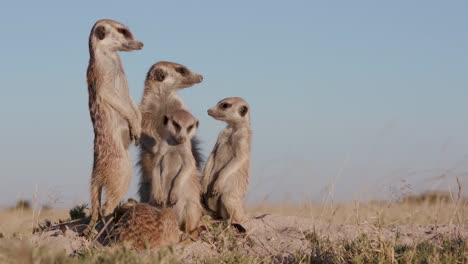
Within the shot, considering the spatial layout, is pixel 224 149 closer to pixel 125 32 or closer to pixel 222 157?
pixel 222 157

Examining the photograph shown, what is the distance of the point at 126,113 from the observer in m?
6.34

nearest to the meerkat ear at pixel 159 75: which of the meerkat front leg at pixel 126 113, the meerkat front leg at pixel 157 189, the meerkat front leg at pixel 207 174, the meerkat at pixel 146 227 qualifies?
the meerkat front leg at pixel 126 113

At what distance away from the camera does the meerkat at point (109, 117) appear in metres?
6.14

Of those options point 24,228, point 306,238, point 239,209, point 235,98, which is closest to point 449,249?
point 306,238

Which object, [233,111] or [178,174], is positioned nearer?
[178,174]

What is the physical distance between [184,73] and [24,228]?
7.29 ft

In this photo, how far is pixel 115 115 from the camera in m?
6.29

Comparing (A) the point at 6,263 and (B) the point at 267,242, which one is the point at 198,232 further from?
(A) the point at 6,263

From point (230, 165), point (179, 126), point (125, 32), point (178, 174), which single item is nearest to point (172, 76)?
point (125, 32)

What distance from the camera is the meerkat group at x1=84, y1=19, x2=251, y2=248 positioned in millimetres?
5867

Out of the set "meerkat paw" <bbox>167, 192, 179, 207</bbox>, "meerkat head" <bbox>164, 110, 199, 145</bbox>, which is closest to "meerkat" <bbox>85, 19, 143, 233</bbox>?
"meerkat head" <bbox>164, 110, 199, 145</bbox>

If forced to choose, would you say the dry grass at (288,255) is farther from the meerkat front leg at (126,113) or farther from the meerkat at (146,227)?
the meerkat front leg at (126,113)

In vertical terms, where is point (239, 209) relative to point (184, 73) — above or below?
below

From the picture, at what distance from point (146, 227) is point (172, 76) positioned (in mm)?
2231
